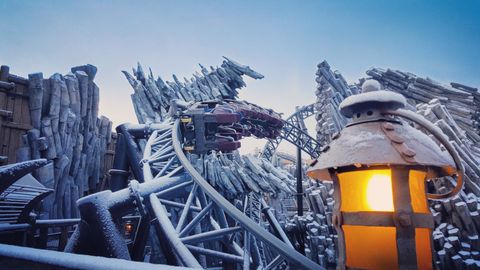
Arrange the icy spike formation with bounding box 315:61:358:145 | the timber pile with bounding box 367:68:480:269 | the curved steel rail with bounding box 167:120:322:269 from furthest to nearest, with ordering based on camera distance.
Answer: the icy spike formation with bounding box 315:61:358:145 → the timber pile with bounding box 367:68:480:269 → the curved steel rail with bounding box 167:120:322:269

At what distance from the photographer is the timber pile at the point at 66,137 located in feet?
24.3

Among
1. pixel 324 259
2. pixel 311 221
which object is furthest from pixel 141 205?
pixel 311 221

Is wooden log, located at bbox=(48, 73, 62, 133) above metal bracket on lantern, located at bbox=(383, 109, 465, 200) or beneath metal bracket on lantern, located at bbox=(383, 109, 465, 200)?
above

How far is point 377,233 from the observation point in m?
1.54

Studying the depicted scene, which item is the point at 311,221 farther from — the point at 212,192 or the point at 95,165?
the point at 95,165

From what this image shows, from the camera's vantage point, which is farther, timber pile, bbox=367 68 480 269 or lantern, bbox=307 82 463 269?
timber pile, bbox=367 68 480 269

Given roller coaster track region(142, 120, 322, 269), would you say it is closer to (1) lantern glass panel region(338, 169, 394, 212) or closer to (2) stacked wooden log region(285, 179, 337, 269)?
(1) lantern glass panel region(338, 169, 394, 212)

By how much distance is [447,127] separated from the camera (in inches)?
191

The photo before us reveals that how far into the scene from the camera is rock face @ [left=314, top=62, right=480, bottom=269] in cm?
385

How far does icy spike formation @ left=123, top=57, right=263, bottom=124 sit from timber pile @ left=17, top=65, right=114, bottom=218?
3010 mm

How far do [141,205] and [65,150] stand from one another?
20.3ft

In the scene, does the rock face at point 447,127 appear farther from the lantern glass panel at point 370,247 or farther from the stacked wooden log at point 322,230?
the lantern glass panel at point 370,247

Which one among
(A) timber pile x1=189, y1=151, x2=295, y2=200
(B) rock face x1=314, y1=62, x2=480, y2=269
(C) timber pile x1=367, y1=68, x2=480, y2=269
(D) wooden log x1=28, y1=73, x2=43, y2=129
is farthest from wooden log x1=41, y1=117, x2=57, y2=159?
(C) timber pile x1=367, y1=68, x2=480, y2=269

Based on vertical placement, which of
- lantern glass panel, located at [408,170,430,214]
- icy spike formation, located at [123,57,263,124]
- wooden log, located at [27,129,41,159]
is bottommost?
lantern glass panel, located at [408,170,430,214]
